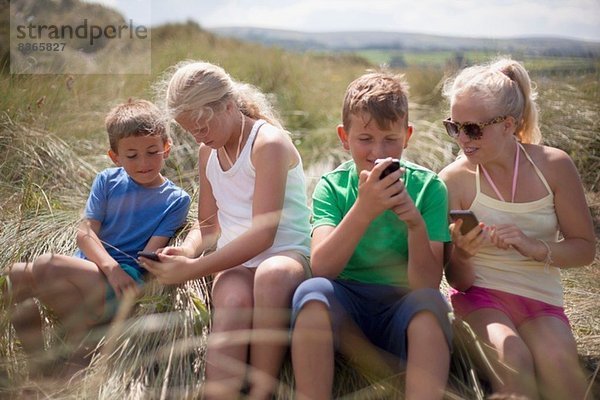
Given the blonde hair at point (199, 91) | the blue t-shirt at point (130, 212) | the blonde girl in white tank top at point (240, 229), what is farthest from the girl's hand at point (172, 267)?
the blonde hair at point (199, 91)

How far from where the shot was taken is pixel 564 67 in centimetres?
599

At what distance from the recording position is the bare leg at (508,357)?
2367 millimetres

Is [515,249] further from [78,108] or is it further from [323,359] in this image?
[78,108]

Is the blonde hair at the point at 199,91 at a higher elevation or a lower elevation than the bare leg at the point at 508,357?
higher

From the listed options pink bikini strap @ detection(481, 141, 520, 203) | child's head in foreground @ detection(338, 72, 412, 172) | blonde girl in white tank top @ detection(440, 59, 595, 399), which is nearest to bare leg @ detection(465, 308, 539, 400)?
blonde girl in white tank top @ detection(440, 59, 595, 399)

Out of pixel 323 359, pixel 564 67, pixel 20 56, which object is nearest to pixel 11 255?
pixel 323 359

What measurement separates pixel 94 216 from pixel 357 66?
6.80 meters

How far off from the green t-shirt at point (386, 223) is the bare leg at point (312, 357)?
0.34m

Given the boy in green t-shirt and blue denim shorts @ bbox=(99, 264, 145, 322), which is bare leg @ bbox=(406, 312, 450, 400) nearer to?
the boy in green t-shirt

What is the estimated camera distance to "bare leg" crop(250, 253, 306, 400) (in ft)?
7.93

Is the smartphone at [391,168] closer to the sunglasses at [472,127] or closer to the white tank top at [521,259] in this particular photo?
the sunglasses at [472,127]

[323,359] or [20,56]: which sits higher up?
[20,56]

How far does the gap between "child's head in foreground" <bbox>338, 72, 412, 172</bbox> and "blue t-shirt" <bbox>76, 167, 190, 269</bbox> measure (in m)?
0.91

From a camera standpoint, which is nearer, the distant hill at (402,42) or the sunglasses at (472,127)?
the sunglasses at (472,127)
